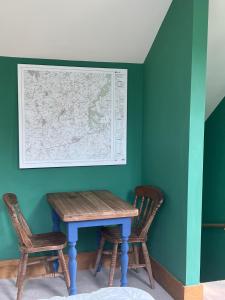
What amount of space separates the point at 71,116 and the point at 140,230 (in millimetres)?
1147

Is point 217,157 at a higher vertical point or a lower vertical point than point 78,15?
lower

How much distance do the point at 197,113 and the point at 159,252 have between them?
4.14 feet

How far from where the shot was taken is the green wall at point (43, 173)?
2.92 meters

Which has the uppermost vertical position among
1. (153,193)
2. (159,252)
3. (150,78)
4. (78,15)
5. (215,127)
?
(78,15)

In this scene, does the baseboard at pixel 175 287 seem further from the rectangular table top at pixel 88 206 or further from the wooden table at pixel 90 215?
the rectangular table top at pixel 88 206

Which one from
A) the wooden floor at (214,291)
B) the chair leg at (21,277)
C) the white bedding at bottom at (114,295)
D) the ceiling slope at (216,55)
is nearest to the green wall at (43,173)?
the chair leg at (21,277)

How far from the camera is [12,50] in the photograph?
2.83 metres

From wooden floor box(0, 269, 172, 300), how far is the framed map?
0.99 metres

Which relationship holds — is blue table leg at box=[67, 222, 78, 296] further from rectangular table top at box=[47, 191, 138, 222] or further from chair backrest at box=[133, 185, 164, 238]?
chair backrest at box=[133, 185, 164, 238]

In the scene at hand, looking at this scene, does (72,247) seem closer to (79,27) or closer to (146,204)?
(146,204)

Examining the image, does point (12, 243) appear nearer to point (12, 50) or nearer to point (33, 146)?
point (33, 146)

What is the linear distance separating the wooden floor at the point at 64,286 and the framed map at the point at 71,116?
0.99 m

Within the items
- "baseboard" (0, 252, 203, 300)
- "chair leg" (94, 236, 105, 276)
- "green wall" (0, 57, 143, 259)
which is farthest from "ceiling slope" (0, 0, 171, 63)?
"baseboard" (0, 252, 203, 300)

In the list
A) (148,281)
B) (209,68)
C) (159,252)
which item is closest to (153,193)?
(159,252)
